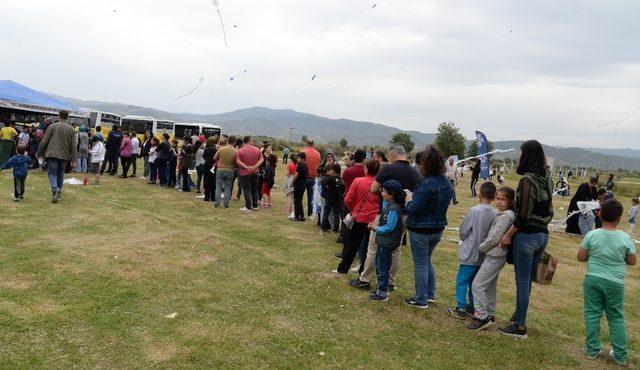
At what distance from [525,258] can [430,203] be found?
44.5 inches

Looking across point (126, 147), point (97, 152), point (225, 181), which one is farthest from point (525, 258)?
point (97, 152)

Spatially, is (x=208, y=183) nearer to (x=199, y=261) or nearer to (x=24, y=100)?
(x=199, y=261)

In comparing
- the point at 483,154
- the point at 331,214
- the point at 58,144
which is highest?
the point at 483,154

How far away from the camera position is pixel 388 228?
575cm

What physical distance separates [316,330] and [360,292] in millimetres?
1377

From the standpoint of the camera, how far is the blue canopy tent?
20062 mm

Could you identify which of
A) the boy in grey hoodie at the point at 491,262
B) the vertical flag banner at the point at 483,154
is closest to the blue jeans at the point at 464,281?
the boy in grey hoodie at the point at 491,262

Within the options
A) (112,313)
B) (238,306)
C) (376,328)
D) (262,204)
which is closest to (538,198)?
(376,328)

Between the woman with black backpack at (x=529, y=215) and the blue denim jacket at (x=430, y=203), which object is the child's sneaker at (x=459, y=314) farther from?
→ the blue denim jacket at (x=430, y=203)

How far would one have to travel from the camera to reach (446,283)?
743cm

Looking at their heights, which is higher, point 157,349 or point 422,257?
point 422,257

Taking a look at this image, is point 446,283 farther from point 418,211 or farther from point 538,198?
point 538,198

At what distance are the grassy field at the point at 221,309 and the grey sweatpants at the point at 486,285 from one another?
0.31 meters

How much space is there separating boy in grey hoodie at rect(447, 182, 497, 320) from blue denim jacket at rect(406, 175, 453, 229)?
1.02 ft
